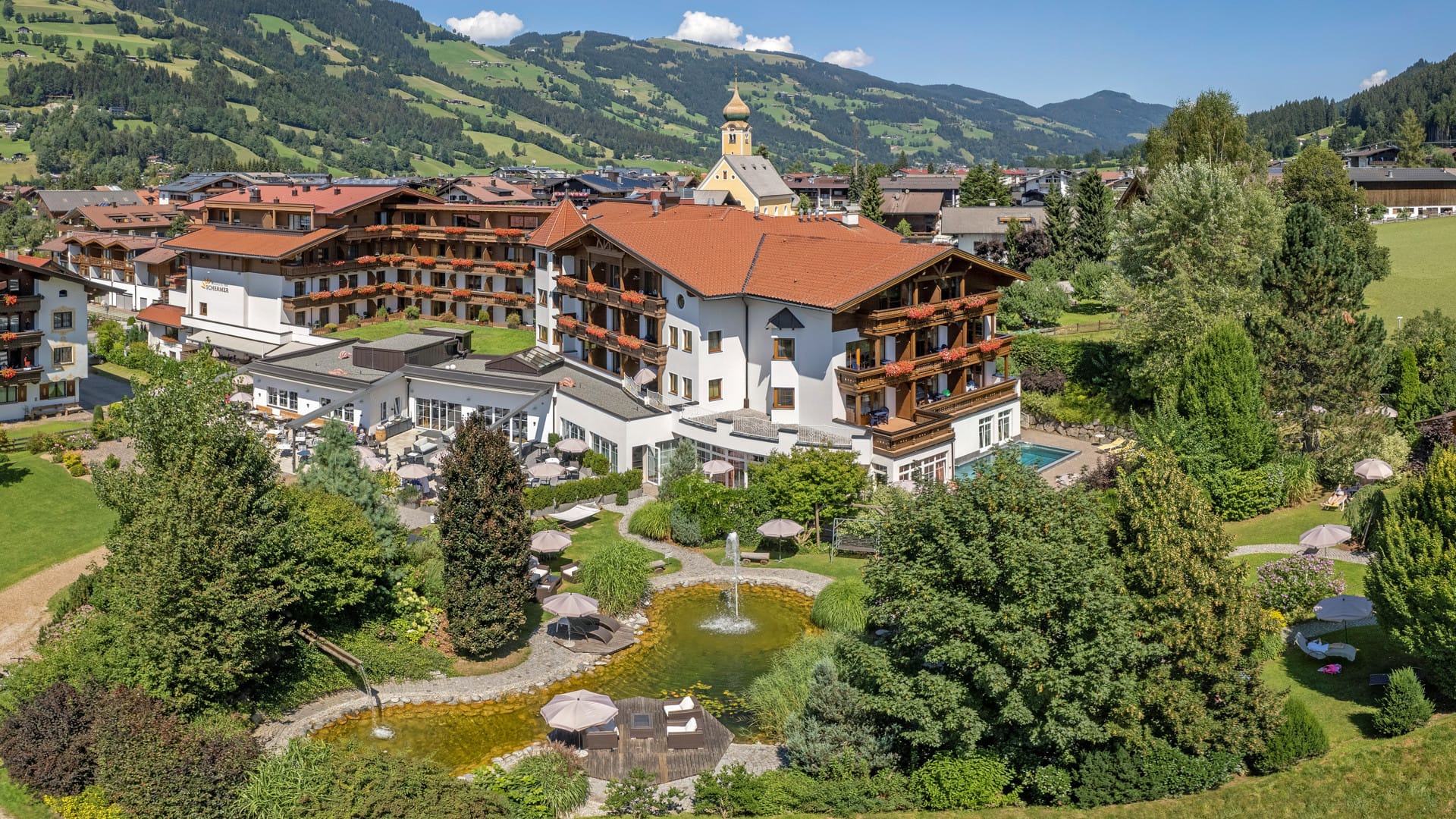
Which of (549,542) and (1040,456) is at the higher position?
(1040,456)

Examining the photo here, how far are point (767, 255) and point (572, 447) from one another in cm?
1201

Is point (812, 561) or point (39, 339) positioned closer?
point (812, 561)

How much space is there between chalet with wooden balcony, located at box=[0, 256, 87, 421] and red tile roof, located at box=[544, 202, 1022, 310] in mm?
24568

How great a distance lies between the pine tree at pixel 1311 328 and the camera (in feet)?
153

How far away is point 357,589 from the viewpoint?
32750 millimetres

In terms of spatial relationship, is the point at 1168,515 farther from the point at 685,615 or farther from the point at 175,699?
the point at 175,699

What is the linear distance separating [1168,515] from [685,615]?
16.1 metres

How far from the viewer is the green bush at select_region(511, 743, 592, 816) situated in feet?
82.4

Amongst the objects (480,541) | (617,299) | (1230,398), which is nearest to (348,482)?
(480,541)

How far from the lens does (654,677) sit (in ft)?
106

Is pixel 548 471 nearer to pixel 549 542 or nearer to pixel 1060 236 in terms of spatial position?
pixel 549 542

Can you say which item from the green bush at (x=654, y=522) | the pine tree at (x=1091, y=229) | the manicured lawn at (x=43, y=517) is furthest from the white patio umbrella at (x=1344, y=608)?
the pine tree at (x=1091, y=229)

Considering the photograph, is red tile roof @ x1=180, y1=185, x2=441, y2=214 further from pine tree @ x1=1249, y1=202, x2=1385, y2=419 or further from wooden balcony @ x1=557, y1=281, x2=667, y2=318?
pine tree @ x1=1249, y1=202, x2=1385, y2=419

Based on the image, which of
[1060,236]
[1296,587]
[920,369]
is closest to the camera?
[1296,587]
